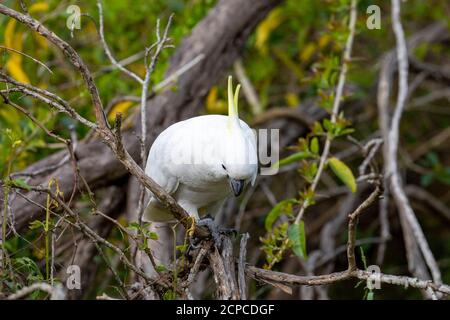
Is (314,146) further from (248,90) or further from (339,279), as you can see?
(248,90)

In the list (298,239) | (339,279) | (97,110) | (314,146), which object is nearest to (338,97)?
(314,146)

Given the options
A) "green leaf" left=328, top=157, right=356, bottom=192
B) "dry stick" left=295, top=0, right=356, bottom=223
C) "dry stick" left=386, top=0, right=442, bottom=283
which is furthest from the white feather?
"dry stick" left=386, top=0, right=442, bottom=283

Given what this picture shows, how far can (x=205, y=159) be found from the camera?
6.31 feet

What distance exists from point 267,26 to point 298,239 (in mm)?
1755

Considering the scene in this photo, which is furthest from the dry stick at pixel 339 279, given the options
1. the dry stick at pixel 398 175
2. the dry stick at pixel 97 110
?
the dry stick at pixel 398 175

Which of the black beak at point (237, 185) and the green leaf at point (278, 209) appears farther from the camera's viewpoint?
the green leaf at point (278, 209)

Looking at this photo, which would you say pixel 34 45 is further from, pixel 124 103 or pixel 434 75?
pixel 434 75

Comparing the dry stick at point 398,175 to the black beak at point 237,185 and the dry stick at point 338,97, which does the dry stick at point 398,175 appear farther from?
the black beak at point 237,185

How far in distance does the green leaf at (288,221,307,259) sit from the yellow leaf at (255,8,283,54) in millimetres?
1645

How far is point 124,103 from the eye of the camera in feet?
9.48

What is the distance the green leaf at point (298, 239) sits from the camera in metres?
2.29

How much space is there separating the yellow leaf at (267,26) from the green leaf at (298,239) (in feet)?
5.40

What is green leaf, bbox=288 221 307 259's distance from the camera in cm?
229
